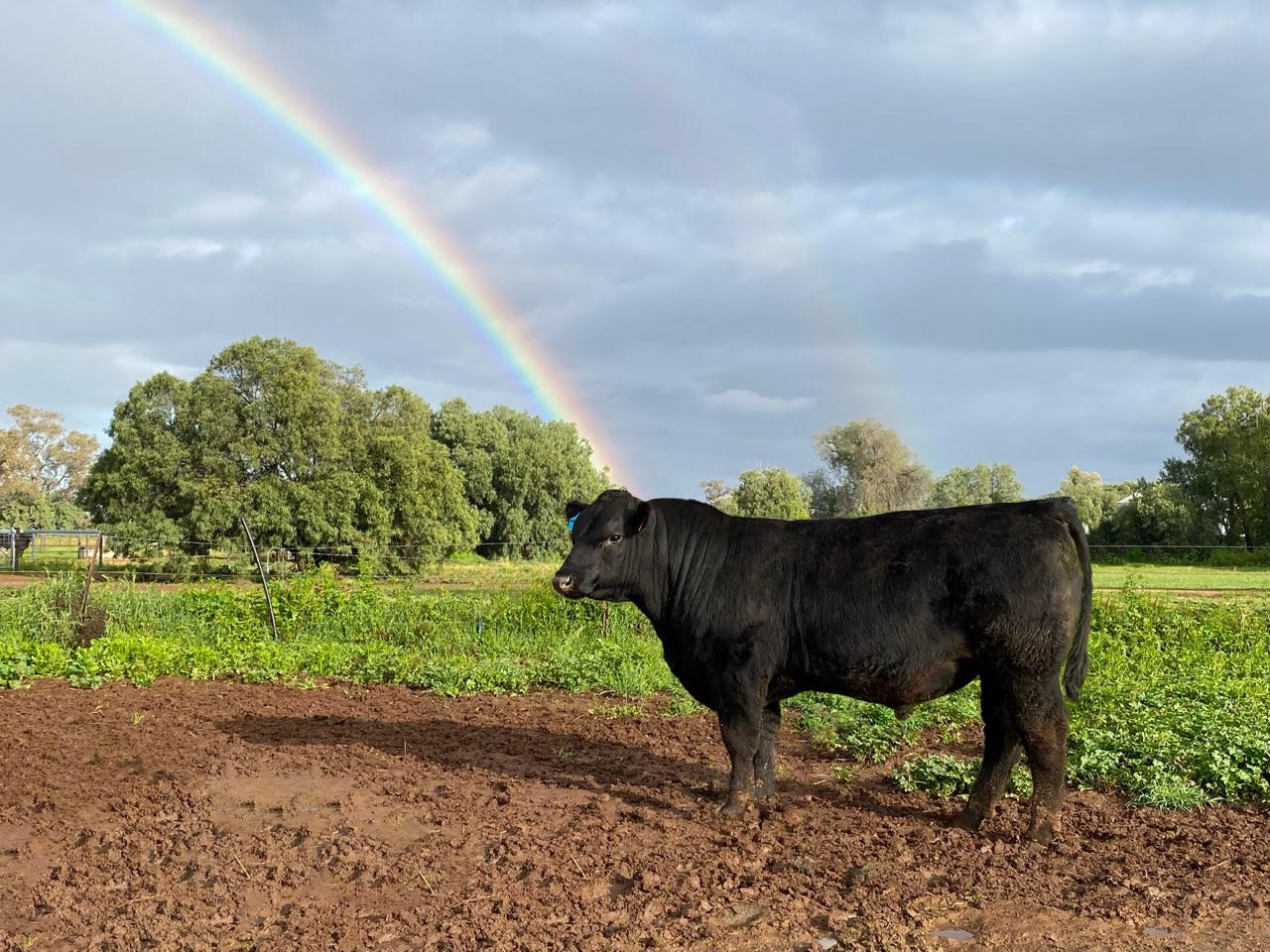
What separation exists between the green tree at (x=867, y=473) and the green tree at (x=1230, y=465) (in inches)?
677

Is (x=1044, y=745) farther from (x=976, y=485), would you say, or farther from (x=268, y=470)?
(x=976, y=485)

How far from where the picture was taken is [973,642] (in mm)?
5730

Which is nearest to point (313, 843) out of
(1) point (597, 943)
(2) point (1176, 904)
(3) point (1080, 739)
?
(1) point (597, 943)

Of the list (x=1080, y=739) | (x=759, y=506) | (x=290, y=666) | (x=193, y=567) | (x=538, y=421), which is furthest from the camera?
(x=538, y=421)

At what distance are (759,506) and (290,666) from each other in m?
34.3

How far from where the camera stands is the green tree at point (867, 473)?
63469 millimetres

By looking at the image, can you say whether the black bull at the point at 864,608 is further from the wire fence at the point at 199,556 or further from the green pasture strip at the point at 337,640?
the wire fence at the point at 199,556

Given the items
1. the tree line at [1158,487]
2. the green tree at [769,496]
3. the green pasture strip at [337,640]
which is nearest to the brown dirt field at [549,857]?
the green pasture strip at [337,640]

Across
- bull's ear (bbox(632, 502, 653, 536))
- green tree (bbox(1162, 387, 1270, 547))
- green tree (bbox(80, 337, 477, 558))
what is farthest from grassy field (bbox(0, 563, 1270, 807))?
green tree (bbox(1162, 387, 1270, 547))

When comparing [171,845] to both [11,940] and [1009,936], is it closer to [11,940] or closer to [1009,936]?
[11,940]

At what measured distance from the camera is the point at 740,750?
6.08m

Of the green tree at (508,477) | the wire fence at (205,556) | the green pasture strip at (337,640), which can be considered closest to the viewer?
the green pasture strip at (337,640)

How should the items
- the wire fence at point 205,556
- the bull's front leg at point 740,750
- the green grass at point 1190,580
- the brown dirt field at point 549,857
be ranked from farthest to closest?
the green grass at point 1190,580 → the wire fence at point 205,556 → the bull's front leg at point 740,750 → the brown dirt field at point 549,857

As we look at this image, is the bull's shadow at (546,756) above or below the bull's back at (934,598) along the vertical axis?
below
